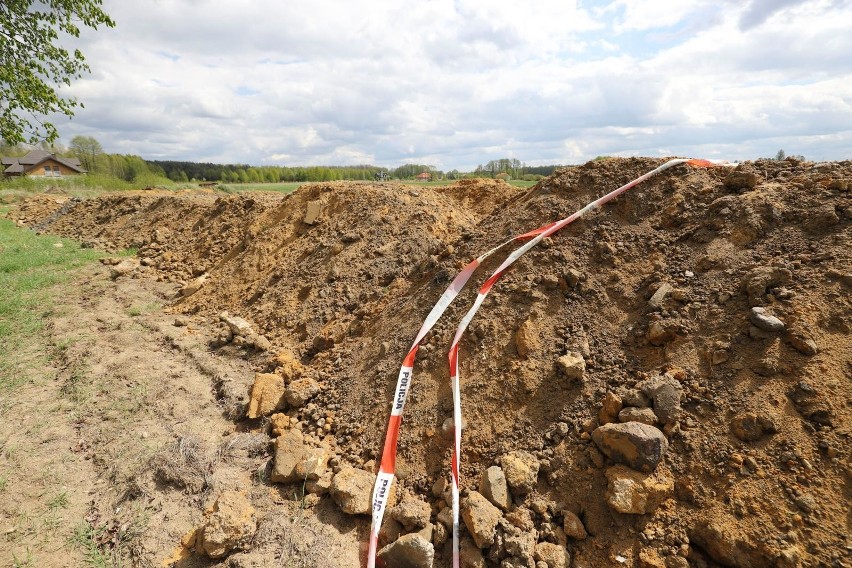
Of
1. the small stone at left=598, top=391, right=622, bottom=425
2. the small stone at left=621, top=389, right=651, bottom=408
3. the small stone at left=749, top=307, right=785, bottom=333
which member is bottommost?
the small stone at left=598, top=391, right=622, bottom=425

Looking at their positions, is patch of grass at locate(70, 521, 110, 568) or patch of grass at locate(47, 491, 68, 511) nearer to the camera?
patch of grass at locate(70, 521, 110, 568)

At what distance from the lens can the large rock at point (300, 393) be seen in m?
4.17

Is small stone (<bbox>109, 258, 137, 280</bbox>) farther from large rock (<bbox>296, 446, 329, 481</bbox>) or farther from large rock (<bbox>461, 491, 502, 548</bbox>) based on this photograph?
large rock (<bbox>461, 491, 502, 548</bbox>)

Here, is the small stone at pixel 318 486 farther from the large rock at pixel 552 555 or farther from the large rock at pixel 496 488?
the large rock at pixel 552 555

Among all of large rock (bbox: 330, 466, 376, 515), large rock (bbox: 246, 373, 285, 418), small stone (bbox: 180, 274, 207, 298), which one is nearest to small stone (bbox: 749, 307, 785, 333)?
large rock (bbox: 330, 466, 376, 515)

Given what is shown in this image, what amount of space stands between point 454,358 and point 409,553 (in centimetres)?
162

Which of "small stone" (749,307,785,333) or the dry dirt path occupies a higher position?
"small stone" (749,307,785,333)

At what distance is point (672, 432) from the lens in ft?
9.07

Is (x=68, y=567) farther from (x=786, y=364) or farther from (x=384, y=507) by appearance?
(x=786, y=364)

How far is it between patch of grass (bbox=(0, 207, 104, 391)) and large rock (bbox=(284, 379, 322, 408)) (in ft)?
9.85

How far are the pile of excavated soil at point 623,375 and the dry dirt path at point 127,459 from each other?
289 mm

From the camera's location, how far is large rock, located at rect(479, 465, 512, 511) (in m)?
2.85

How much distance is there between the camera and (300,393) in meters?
4.20

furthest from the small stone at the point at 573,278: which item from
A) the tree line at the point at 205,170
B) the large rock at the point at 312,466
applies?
the tree line at the point at 205,170
